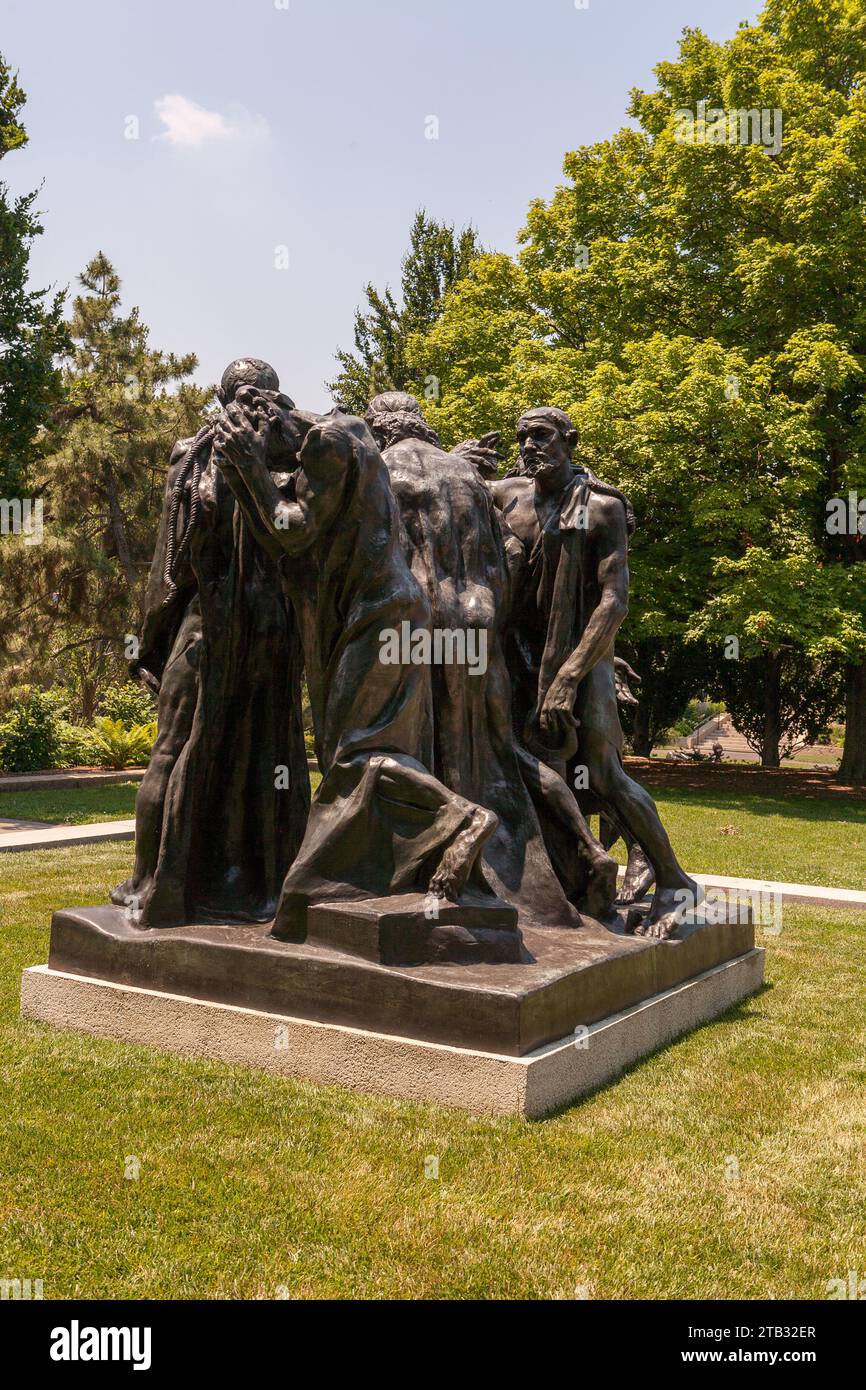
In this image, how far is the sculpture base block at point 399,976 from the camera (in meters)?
4.63

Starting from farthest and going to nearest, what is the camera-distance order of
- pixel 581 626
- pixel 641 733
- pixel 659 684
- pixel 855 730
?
pixel 641 733 < pixel 659 684 < pixel 855 730 < pixel 581 626

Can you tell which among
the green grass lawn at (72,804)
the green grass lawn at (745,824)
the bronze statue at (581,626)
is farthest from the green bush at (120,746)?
the bronze statue at (581,626)

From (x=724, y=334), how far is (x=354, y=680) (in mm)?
17278

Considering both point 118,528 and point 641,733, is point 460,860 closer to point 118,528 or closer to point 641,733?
point 118,528

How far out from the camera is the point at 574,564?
20.9 ft

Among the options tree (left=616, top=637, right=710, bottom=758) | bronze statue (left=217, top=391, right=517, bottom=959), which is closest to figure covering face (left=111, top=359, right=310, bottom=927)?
bronze statue (left=217, top=391, right=517, bottom=959)

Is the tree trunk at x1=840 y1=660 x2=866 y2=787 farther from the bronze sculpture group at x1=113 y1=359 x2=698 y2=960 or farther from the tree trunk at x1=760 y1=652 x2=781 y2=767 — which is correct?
the bronze sculpture group at x1=113 y1=359 x2=698 y2=960

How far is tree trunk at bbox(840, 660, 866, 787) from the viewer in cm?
2130

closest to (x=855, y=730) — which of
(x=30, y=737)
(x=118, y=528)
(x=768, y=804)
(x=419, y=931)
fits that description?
(x=768, y=804)

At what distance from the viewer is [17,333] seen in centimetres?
1669

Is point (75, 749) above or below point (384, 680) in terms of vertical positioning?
below

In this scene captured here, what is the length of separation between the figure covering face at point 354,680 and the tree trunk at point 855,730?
17.5 metres

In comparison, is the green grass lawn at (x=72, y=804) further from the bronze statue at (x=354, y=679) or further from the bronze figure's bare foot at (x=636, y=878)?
the bronze statue at (x=354, y=679)
